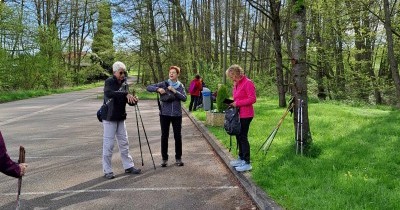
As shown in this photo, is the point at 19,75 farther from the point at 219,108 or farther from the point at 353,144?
the point at 353,144

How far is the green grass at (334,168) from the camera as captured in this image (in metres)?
4.86

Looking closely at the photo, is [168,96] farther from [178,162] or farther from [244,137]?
[244,137]

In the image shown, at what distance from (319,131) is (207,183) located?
191 inches

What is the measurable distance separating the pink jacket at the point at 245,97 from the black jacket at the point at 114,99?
1912 mm

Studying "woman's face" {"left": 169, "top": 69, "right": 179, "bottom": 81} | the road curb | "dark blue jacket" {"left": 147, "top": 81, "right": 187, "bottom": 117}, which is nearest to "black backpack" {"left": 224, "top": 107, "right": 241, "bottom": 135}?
the road curb

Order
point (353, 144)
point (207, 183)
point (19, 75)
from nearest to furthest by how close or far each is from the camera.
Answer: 1. point (207, 183)
2. point (353, 144)
3. point (19, 75)

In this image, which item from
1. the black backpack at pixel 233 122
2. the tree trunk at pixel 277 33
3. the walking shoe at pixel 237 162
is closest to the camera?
the black backpack at pixel 233 122

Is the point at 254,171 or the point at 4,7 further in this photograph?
the point at 4,7

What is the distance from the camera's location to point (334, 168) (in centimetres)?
630

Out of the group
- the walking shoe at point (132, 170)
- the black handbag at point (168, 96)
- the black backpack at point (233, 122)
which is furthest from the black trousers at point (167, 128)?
the black backpack at point (233, 122)

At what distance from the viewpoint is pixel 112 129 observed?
673 centimetres

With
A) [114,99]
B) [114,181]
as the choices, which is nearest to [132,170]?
[114,181]

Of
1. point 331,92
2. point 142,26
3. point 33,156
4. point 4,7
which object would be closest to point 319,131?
point 33,156

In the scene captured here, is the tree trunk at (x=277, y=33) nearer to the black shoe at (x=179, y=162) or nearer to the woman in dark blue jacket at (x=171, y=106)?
the woman in dark blue jacket at (x=171, y=106)
